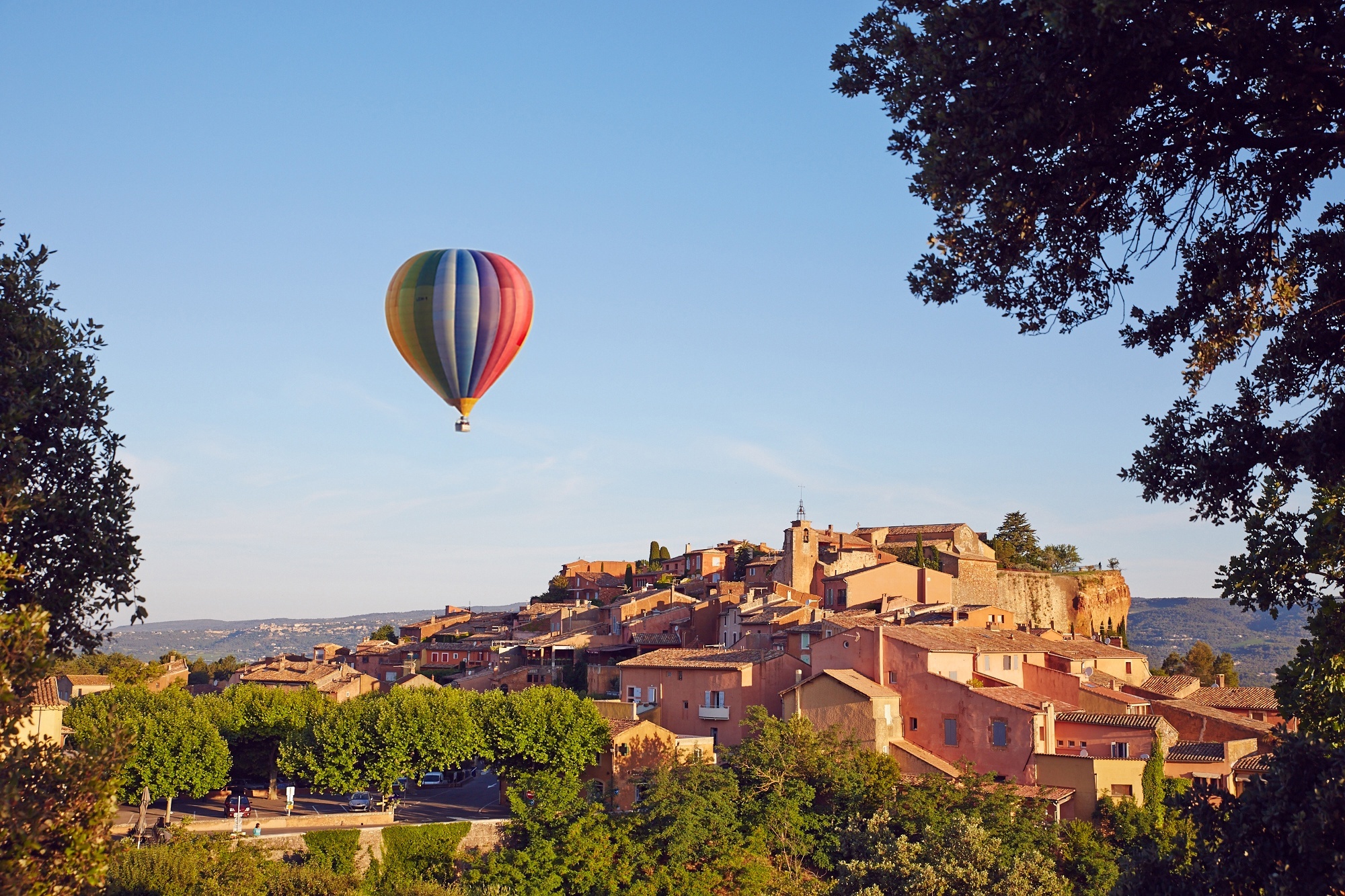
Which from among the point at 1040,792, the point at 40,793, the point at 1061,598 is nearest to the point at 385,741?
the point at 1040,792

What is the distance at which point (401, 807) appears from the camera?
134 feet

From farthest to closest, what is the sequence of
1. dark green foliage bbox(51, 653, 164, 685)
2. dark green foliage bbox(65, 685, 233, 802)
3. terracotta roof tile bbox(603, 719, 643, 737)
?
terracotta roof tile bbox(603, 719, 643, 737)
dark green foliage bbox(65, 685, 233, 802)
dark green foliage bbox(51, 653, 164, 685)

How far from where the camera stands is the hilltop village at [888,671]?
1459 inches

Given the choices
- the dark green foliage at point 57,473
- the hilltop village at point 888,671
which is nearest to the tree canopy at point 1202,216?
the dark green foliage at point 57,473

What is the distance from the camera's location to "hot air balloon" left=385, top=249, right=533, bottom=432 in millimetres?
34531

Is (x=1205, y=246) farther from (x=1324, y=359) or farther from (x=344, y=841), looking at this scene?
(x=344, y=841)

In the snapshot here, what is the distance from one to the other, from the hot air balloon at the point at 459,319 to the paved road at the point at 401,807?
42.9 feet

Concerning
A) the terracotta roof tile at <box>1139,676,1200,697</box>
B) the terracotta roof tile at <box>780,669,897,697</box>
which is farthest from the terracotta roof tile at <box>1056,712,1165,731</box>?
the terracotta roof tile at <box>1139,676,1200,697</box>

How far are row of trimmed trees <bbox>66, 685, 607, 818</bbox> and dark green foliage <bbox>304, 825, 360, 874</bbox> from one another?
4765mm

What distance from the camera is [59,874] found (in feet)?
27.1

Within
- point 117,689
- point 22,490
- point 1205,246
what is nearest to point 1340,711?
point 1205,246

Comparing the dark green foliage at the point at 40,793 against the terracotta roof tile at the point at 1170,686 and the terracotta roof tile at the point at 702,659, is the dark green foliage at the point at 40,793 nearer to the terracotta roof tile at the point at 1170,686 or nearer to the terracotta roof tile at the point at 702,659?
the terracotta roof tile at the point at 702,659

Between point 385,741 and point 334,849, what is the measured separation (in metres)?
5.68

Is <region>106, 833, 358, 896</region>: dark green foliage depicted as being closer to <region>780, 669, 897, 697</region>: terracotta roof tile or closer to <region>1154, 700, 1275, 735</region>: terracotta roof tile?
<region>780, 669, 897, 697</region>: terracotta roof tile
